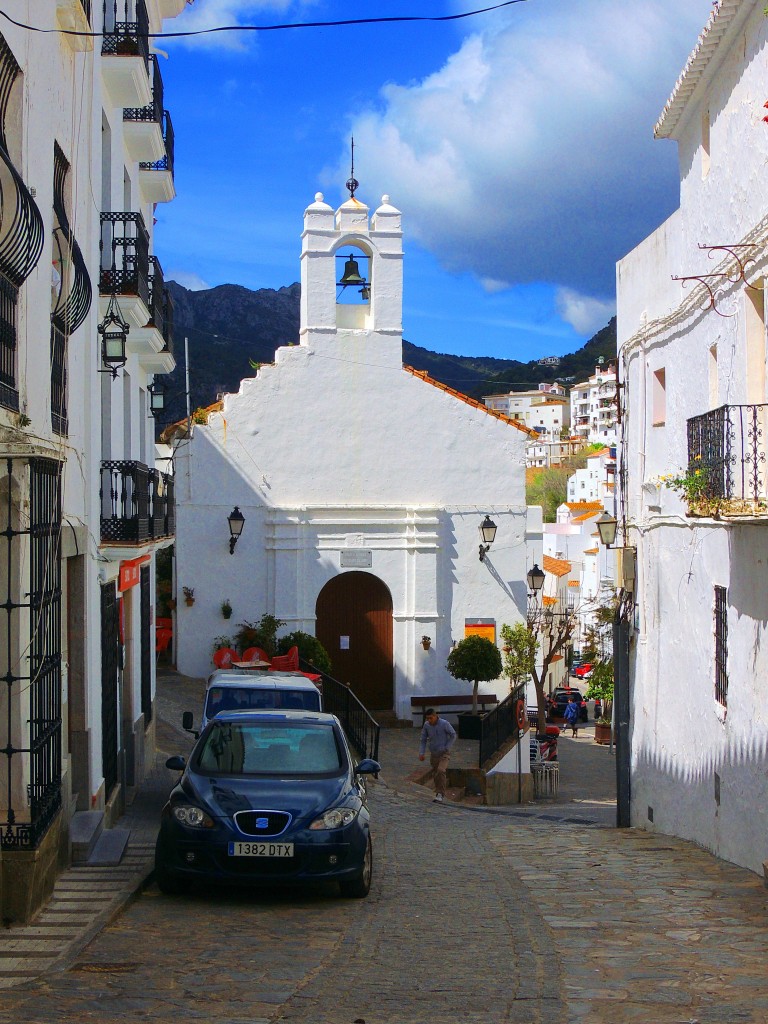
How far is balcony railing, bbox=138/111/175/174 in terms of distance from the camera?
17094mm

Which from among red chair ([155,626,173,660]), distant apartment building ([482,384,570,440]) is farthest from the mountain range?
red chair ([155,626,173,660])

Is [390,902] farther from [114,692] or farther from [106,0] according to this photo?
[106,0]

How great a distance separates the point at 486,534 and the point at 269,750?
1596 centimetres

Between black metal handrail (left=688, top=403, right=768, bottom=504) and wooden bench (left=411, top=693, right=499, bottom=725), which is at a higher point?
black metal handrail (left=688, top=403, right=768, bottom=504)

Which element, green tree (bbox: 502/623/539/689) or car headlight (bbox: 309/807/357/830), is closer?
car headlight (bbox: 309/807/357/830)

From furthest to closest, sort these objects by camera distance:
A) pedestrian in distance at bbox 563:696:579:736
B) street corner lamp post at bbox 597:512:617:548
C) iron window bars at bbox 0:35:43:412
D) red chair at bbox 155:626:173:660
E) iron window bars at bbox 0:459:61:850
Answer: pedestrian in distance at bbox 563:696:579:736 → red chair at bbox 155:626:173:660 → street corner lamp post at bbox 597:512:617:548 → iron window bars at bbox 0:459:61:850 → iron window bars at bbox 0:35:43:412

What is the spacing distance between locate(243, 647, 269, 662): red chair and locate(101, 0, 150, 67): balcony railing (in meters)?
11.9

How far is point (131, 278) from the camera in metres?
13.6

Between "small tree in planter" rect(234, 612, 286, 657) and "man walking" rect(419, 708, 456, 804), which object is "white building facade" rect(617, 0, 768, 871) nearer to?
"man walking" rect(419, 708, 456, 804)

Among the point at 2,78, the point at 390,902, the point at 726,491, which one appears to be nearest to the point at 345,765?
the point at 390,902

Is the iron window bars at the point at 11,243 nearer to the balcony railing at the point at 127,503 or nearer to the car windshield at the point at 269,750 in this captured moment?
the car windshield at the point at 269,750

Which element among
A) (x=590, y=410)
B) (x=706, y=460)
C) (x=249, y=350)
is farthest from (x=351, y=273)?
(x=590, y=410)

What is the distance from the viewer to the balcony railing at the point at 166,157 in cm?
1709

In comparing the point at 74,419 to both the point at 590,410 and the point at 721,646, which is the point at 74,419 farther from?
the point at 590,410
